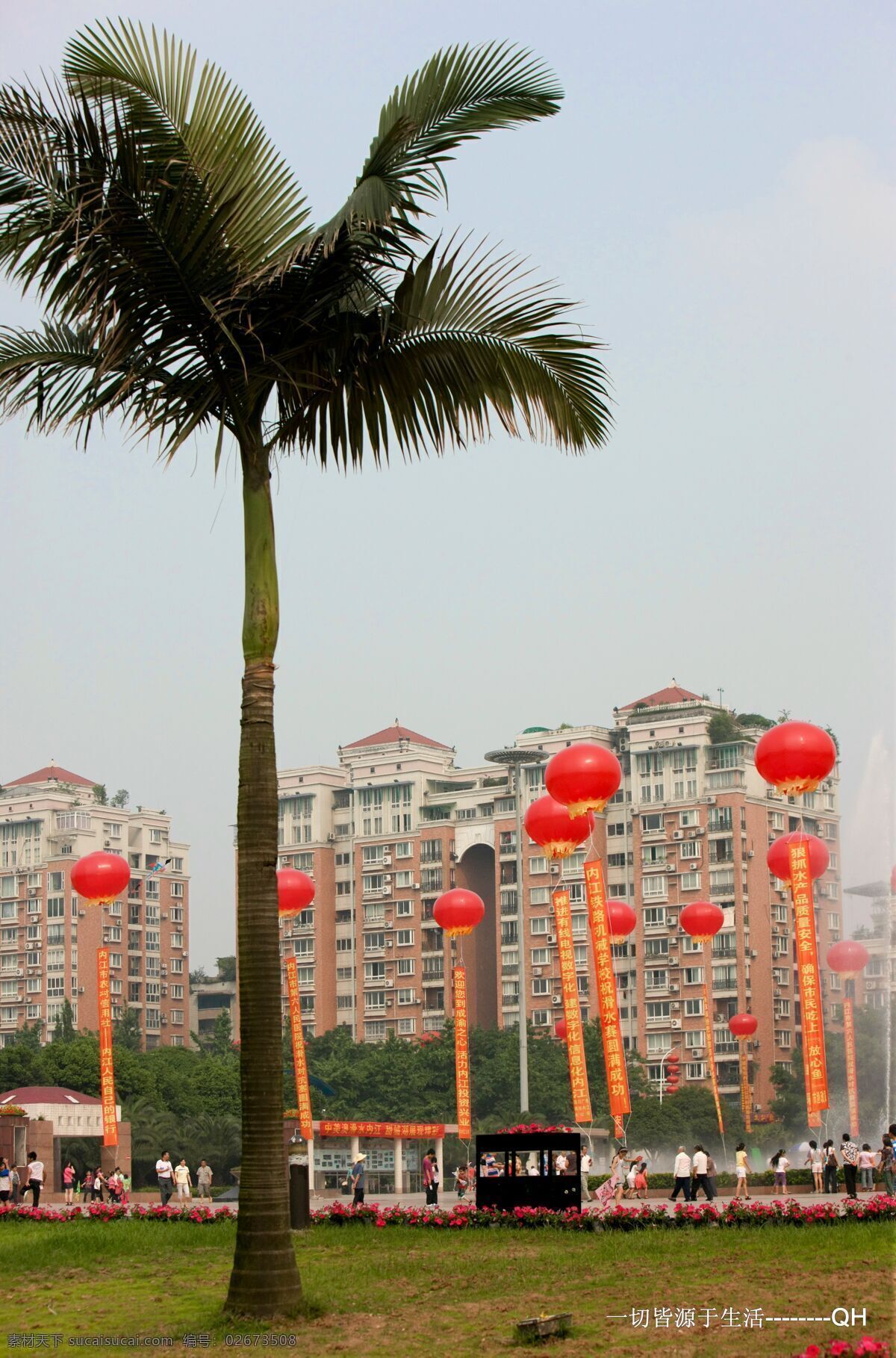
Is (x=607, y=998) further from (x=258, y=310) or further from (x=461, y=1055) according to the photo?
(x=258, y=310)

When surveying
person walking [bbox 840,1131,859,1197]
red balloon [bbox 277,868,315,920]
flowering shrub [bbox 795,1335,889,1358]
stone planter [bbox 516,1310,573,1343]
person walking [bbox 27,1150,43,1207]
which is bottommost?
person walking [bbox 27,1150,43,1207]

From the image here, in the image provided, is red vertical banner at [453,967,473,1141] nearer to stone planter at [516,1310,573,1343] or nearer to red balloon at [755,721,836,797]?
red balloon at [755,721,836,797]

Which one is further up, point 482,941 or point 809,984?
point 482,941

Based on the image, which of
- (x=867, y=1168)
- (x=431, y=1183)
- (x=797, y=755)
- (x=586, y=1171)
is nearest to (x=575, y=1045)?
(x=431, y=1183)

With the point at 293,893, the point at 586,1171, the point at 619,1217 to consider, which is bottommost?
the point at 586,1171

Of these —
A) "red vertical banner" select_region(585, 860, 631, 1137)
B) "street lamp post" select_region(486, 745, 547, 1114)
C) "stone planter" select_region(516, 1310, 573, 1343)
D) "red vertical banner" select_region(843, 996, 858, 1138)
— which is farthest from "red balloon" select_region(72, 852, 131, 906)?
"street lamp post" select_region(486, 745, 547, 1114)

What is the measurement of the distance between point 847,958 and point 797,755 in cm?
1938

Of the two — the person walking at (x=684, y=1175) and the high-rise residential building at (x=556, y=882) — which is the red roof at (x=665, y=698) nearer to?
the high-rise residential building at (x=556, y=882)

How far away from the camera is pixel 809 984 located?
30.3 metres

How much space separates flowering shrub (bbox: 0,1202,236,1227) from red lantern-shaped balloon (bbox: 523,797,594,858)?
933cm

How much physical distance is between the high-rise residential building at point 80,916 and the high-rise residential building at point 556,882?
11.6 meters

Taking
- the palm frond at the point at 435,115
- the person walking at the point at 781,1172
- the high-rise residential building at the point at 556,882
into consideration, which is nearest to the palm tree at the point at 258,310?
the palm frond at the point at 435,115

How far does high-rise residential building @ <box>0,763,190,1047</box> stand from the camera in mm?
Answer: 110875

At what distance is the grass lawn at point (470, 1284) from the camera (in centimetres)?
1143
